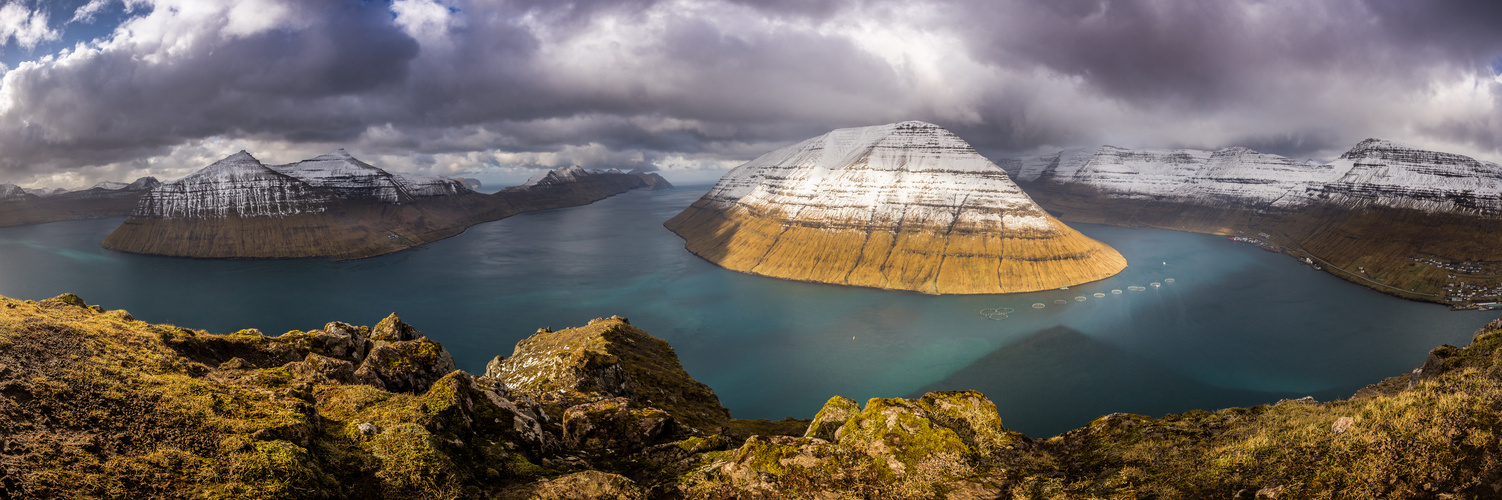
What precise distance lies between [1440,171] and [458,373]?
298336mm

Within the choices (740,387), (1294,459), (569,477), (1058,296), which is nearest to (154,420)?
(569,477)

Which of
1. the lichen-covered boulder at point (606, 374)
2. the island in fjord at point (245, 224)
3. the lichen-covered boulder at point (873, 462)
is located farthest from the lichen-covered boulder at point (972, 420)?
the island in fjord at point (245, 224)

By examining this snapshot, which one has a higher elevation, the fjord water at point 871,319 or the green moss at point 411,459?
the green moss at point 411,459

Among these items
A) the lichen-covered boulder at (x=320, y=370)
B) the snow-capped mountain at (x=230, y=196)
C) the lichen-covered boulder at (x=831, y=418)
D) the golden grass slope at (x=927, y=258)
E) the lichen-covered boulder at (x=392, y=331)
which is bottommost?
the golden grass slope at (x=927, y=258)

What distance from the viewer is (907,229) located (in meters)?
129

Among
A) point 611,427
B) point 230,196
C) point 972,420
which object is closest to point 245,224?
point 230,196

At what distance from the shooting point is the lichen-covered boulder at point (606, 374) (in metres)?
Answer: 28.9

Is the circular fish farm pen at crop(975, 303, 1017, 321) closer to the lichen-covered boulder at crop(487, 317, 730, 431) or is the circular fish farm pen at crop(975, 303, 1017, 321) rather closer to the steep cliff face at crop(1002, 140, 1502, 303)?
the lichen-covered boulder at crop(487, 317, 730, 431)

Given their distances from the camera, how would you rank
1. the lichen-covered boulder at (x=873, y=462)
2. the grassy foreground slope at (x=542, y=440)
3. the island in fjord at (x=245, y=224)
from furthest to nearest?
1. the island in fjord at (x=245, y=224)
2. the lichen-covered boulder at (x=873, y=462)
3. the grassy foreground slope at (x=542, y=440)

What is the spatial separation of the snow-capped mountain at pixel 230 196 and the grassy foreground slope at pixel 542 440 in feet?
742

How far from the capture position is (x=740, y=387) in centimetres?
6262

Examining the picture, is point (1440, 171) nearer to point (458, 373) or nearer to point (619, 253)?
point (619, 253)

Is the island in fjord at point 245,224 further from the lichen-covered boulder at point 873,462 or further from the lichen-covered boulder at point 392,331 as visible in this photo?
the lichen-covered boulder at point 873,462

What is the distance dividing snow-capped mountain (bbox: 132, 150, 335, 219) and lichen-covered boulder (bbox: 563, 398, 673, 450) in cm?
23164
